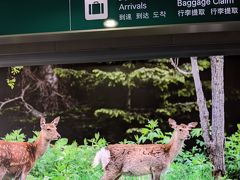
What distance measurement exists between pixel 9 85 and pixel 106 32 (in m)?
0.85

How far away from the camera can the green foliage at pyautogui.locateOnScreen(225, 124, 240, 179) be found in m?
3.31

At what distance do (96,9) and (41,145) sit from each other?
3.40 feet

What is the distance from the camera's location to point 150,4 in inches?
128

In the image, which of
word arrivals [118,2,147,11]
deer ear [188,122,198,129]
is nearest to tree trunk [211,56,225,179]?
deer ear [188,122,198,129]

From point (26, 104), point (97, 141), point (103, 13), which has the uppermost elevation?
point (103, 13)

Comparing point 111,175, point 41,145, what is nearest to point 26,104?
point 41,145

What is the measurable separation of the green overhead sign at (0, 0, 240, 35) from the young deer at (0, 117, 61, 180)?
686 millimetres

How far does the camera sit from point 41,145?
144 inches

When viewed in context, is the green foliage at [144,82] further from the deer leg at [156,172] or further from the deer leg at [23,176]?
the deer leg at [23,176]

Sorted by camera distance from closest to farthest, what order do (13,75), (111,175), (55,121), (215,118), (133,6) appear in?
(133,6), (215,118), (111,175), (55,121), (13,75)

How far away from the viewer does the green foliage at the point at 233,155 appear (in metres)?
3.31

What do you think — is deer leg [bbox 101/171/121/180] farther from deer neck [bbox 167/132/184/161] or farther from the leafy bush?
deer neck [bbox 167/132/184/161]

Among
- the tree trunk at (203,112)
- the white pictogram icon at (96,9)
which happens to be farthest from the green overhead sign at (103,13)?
the tree trunk at (203,112)

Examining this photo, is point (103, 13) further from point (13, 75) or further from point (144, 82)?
point (13, 75)
